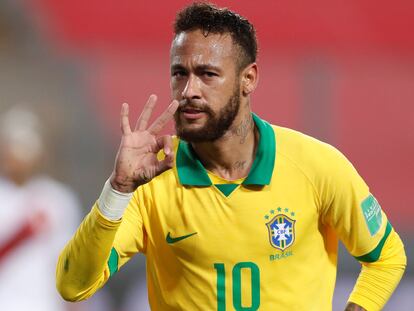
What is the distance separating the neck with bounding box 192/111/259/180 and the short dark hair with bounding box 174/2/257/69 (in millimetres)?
199

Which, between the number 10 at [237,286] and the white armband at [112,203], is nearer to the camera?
the white armband at [112,203]

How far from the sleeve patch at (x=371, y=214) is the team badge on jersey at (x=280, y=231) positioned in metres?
0.24

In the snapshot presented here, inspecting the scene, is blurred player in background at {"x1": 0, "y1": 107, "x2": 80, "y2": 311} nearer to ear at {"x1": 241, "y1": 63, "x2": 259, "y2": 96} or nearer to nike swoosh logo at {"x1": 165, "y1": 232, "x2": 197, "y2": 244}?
nike swoosh logo at {"x1": 165, "y1": 232, "x2": 197, "y2": 244}

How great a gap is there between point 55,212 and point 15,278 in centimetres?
42

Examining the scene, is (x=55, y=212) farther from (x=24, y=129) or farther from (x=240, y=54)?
(x=240, y=54)

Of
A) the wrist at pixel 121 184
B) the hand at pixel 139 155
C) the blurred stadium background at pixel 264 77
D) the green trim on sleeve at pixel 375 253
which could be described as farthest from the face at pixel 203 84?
the blurred stadium background at pixel 264 77

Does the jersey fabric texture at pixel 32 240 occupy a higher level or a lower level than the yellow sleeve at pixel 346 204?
lower

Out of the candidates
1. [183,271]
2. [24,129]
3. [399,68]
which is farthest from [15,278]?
[399,68]

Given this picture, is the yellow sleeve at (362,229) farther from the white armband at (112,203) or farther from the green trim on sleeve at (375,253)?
the white armband at (112,203)

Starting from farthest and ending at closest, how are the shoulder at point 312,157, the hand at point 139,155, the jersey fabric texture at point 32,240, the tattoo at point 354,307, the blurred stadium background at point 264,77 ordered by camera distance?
1. the blurred stadium background at point 264,77
2. the jersey fabric texture at point 32,240
3. the tattoo at point 354,307
4. the shoulder at point 312,157
5. the hand at point 139,155

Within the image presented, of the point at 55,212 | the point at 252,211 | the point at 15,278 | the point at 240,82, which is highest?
the point at 240,82

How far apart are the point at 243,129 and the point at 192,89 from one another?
275 millimetres

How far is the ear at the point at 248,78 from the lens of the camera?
9.81ft

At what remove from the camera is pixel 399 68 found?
20.5ft
